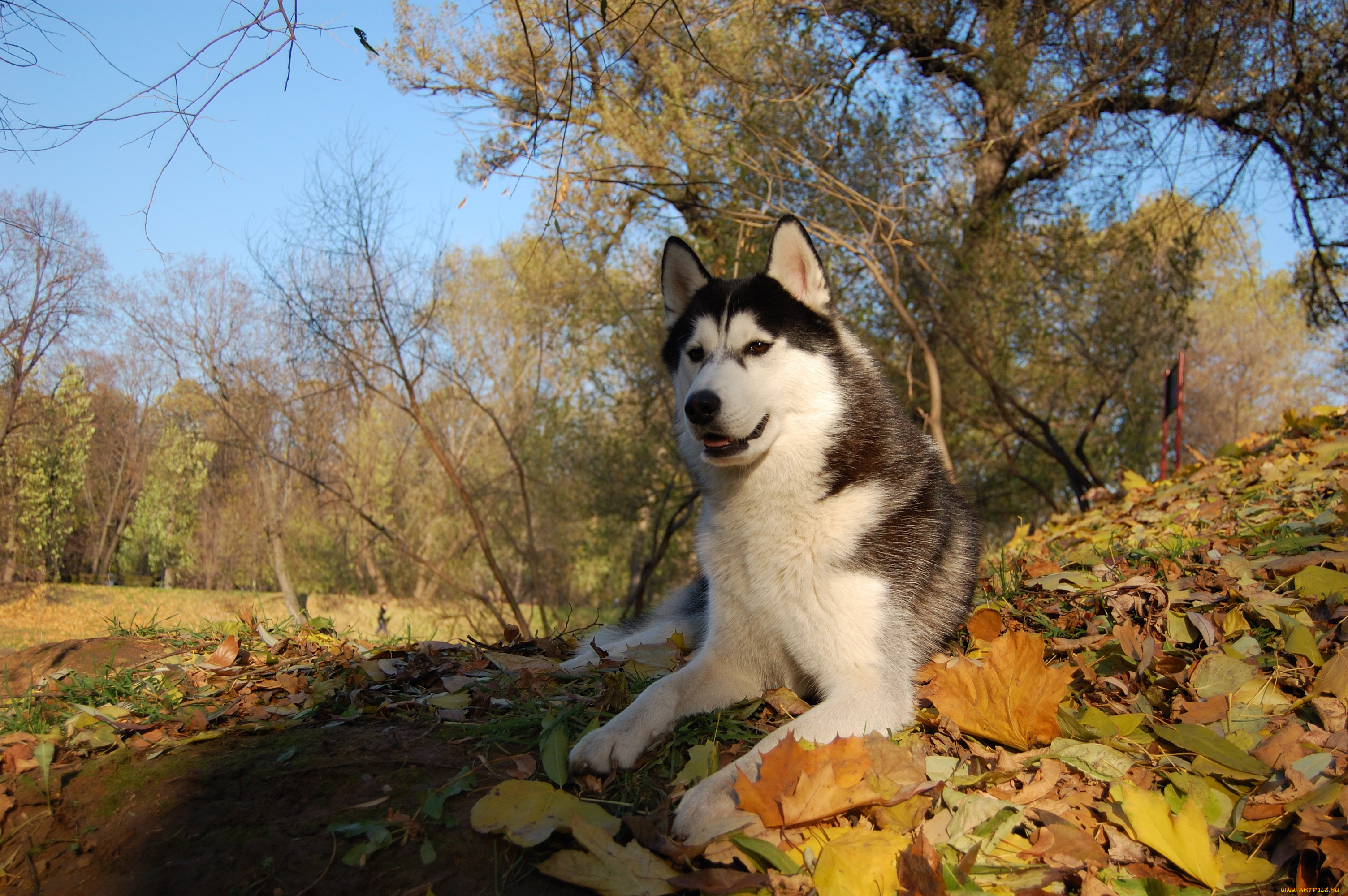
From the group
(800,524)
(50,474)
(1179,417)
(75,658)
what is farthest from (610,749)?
(50,474)

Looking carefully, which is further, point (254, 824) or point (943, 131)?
point (943, 131)

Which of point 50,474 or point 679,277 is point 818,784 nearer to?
point 679,277

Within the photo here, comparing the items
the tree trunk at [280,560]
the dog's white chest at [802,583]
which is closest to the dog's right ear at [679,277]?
the dog's white chest at [802,583]

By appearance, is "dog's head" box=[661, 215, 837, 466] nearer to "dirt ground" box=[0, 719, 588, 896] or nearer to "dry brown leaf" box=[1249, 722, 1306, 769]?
"dirt ground" box=[0, 719, 588, 896]

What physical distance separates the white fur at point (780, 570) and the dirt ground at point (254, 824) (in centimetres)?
54

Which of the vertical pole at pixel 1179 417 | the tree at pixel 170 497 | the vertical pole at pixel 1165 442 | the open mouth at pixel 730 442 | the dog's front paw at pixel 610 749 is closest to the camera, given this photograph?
the dog's front paw at pixel 610 749

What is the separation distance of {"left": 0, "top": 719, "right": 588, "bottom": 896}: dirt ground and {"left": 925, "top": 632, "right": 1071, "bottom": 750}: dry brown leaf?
4.59 feet

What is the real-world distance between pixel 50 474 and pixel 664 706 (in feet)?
35.0

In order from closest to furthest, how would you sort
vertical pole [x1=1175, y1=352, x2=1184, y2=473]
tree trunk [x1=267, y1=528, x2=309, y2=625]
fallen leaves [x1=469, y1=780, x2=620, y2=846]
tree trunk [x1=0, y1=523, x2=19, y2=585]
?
fallen leaves [x1=469, y1=780, x2=620, y2=846], tree trunk [x1=0, y1=523, x2=19, y2=585], vertical pole [x1=1175, y1=352, x2=1184, y2=473], tree trunk [x1=267, y1=528, x2=309, y2=625]

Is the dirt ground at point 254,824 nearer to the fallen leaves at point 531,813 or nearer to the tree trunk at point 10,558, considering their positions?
the fallen leaves at point 531,813

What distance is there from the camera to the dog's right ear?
3486 millimetres

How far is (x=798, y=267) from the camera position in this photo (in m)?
3.31

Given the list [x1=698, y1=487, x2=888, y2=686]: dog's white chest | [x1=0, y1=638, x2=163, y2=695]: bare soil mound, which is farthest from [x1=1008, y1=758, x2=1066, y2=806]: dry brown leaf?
[x1=0, y1=638, x2=163, y2=695]: bare soil mound

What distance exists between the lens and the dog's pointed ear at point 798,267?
3.23 m
